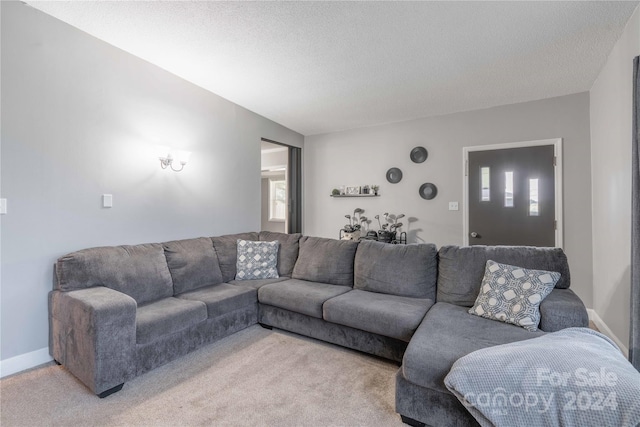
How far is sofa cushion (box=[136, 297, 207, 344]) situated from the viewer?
2.12 metres

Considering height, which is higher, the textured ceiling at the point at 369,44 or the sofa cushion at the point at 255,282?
the textured ceiling at the point at 369,44

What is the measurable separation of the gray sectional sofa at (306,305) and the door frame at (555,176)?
1.56 meters

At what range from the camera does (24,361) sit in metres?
2.26

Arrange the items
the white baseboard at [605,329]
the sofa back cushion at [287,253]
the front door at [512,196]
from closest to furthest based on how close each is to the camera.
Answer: the white baseboard at [605,329] < the sofa back cushion at [287,253] < the front door at [512,196]

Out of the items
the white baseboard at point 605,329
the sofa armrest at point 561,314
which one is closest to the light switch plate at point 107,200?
the sofa armrest at point 561,314

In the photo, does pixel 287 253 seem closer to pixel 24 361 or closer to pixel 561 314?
pixel 24 361

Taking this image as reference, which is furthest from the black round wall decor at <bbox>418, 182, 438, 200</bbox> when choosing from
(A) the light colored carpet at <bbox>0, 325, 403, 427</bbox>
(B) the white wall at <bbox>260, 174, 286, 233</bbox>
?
(B) the white wall at <bbox>260, 174, 286, 233</bbox>

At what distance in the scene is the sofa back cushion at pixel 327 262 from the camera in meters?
3.05

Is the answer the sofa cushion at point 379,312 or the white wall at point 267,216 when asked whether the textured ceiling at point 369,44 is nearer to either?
the sofa cushion at point 379,312

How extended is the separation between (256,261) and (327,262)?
2.66 ft

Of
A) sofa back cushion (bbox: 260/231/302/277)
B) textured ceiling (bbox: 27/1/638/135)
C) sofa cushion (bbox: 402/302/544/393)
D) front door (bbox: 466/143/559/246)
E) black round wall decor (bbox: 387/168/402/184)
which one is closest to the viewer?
sofa cushion (bbox: 402/302/544/393)

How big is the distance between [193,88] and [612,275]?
14.8ft

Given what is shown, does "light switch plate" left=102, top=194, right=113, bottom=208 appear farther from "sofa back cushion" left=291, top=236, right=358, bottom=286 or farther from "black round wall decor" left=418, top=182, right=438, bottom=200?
"black round wall decor" left=418, top=182, right=438, bottom=200

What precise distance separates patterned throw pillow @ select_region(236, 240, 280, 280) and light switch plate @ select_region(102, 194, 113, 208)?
4.22 feet
